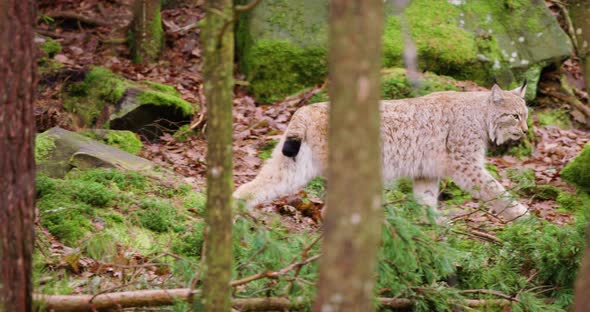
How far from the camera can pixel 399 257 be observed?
3752mm

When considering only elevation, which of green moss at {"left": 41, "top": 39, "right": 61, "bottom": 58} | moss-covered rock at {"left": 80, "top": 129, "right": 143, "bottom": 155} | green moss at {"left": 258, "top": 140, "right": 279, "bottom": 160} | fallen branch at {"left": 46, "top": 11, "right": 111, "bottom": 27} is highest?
fallen branch at {"left": 46, "top": 11, "right": 111, "bottom": 27}

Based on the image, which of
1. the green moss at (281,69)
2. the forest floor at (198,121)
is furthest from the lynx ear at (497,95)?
the green moss at (281,69)

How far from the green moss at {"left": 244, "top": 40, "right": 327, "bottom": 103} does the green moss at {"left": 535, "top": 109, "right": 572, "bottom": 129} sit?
3022 millimetres

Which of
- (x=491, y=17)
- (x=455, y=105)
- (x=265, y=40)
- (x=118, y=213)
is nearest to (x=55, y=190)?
(x=118, y=213)

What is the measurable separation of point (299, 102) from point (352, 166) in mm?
7192

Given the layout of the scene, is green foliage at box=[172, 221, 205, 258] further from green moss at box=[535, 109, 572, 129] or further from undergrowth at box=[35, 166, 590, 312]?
green moss at box=[535, 109, 572, 129]

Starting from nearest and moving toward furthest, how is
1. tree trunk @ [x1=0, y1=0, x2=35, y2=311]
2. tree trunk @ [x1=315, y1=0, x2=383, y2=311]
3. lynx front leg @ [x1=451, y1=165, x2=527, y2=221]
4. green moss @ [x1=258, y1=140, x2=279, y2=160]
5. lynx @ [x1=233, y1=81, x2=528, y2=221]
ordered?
tree trunk @ [x1=315, y1=0, x2=383, y2=311]
tree trunk @ [x1=0, y1=0, x2=35, y2=311]
lynx @ [x1=233, y1=81, x2=528, y2=221]
lynx front leg @ [x1=451, y1=165, x2=527, y2=221]
green moss @ [x1=258, y1=140, x2=279, y2=160]

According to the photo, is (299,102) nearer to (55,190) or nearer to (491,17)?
(491,17)

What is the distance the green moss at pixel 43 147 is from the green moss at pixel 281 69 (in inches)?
147

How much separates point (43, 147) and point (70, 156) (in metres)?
0.25

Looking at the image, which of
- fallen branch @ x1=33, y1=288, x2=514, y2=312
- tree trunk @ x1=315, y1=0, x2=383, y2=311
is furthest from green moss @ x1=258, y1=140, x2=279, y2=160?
tree trunk @ x1=315, y1=0, x2=383, y2=311

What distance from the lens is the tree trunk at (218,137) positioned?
9.96ft

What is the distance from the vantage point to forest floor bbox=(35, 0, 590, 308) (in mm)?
7008

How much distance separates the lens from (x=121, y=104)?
8539mm
